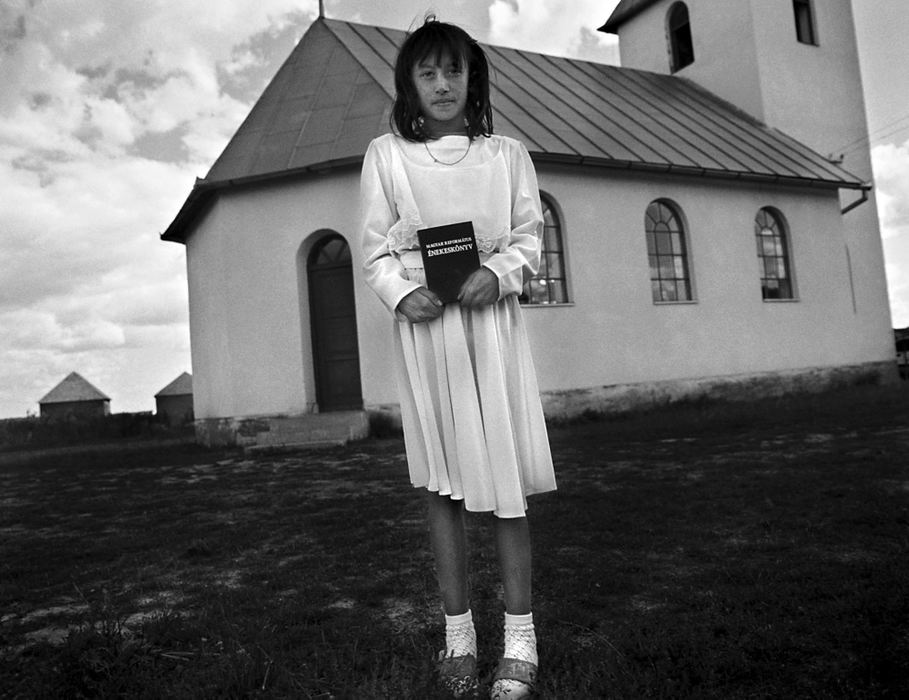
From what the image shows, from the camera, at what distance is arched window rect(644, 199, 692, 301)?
13781 mm

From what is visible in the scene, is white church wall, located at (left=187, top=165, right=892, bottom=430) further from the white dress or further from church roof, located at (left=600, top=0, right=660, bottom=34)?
the white dress

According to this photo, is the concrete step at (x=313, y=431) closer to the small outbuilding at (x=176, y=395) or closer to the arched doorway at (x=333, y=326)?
the arched doorway at (x=333, y=326)

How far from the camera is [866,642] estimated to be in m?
2.37

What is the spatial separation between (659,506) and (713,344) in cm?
964

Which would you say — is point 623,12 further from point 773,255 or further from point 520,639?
point 520,639

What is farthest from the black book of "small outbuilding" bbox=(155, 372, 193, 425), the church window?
"small outbuilding" bbox=(155, 372, 193, 425)

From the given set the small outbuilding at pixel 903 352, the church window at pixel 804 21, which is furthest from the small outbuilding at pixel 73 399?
the small outbuilding at pixel 903 352

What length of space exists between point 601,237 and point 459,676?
1150 centimetres

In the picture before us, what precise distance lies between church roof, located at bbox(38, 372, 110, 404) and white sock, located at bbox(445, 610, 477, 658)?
26.8 meters

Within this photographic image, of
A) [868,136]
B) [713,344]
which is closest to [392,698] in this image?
[713,344]

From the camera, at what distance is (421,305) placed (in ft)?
7.36

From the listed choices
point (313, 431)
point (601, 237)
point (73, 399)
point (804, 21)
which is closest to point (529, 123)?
point (601, 237)

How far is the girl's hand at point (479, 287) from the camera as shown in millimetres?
2227

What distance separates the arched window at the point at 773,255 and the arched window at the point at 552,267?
4599 millimetres
